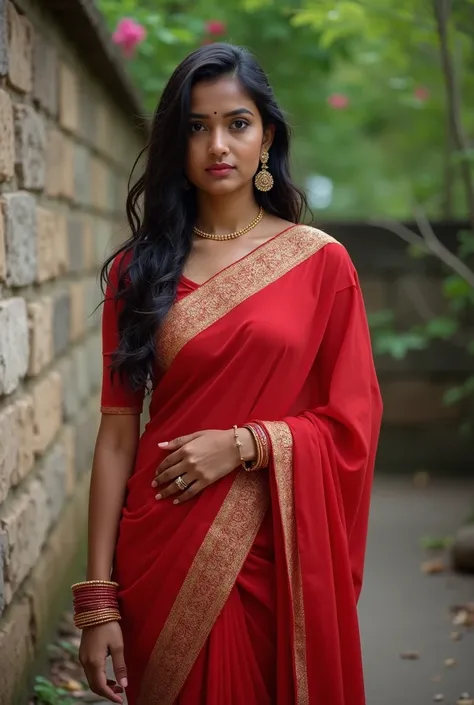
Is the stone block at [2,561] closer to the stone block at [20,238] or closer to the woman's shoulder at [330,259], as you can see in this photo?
the stone block at [20,238]

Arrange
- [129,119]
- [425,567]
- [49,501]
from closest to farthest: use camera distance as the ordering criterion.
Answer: [49,501]
[425,567]
[129,119]

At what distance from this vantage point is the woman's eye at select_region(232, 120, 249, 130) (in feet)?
7.92

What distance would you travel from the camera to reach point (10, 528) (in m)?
2.74

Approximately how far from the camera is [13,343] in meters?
2.81

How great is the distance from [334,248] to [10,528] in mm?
1084

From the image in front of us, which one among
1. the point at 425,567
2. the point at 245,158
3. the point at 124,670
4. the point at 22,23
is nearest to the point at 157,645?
the point at 124,670

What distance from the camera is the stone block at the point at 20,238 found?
2746 mm

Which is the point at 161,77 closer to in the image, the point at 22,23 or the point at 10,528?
the point at 22,23

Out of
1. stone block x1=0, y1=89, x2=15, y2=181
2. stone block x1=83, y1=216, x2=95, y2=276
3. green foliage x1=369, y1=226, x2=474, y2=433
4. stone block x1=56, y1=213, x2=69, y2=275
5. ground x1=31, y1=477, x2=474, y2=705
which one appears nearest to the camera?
stone block x1=0, y1=89, x2=15, y2=181

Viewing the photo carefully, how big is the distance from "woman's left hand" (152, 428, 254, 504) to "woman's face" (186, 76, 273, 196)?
55 centimetres

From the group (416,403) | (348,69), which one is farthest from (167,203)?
(348,69)

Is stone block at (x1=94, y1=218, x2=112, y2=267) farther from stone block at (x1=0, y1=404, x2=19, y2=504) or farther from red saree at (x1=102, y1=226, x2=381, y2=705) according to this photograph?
red saree at (x1=102, y1=226, x2=381, y2=705)

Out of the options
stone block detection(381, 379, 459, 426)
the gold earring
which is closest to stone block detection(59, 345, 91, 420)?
the gold earring

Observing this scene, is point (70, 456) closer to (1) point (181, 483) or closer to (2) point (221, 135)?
(1) point (181, 483)
